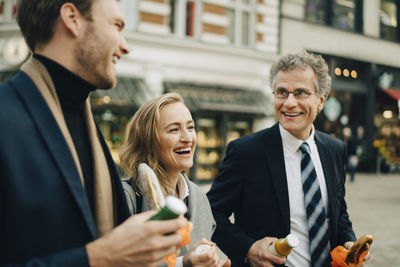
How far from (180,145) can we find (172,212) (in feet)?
4.22

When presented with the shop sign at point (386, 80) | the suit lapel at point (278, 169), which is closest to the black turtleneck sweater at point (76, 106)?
the suit lapel at point (278, 169)

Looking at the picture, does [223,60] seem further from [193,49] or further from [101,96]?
[101,96]

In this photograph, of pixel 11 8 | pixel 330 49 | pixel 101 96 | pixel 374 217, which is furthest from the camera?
pixel 330 49

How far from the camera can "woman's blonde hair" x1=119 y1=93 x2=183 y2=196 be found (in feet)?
7.21

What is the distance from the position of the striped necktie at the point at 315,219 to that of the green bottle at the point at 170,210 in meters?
1.36

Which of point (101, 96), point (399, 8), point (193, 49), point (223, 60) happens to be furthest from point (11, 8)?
point (399, 8)

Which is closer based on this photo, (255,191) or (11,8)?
(255,191)

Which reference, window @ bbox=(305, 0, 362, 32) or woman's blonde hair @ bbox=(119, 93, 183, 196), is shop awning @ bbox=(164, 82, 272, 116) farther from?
woman's blonde hair @ bbox=(119, 93, 183, 196)

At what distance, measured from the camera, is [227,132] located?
460 inches

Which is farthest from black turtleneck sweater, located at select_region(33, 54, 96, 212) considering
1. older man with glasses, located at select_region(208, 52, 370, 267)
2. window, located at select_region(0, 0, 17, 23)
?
window, located at select_region(0, 0, 17, 23)

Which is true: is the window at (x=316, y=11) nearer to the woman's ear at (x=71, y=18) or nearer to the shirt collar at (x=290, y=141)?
the shirt collar at (x=290, y=141)

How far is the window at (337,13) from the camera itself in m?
14.2

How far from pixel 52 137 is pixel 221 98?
1061cm

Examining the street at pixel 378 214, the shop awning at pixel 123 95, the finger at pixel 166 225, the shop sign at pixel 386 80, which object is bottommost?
the street at pixel 378 214
